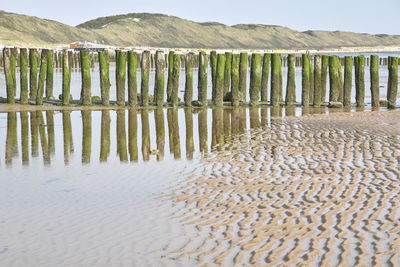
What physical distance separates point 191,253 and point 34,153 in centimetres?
586

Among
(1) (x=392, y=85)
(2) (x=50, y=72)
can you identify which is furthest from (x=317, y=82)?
(2) (x=50, y=72)

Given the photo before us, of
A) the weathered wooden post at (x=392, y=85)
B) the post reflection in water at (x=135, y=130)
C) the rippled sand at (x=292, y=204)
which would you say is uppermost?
the weathered wooden post at (x=392, y=85)

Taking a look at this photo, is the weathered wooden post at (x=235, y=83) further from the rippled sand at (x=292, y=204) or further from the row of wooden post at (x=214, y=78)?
the rippled sand at (x=292, y=204)

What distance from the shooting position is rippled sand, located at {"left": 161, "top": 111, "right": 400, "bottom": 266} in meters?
4.96

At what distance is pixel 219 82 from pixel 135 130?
4839mm

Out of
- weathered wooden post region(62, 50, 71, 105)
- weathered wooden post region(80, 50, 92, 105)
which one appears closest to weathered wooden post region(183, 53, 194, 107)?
weathered wooden post region(80, 50, 92, 105)

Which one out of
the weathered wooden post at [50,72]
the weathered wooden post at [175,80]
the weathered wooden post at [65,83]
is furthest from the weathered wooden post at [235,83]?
the weathered wooden post at [50,72]

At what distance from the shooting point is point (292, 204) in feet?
21.3

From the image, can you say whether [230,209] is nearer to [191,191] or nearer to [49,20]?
[191,191]

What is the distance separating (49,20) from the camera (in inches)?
7205

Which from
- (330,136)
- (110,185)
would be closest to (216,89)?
(330,136)

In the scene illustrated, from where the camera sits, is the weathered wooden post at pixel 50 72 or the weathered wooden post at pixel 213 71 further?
the weathered wooden post at pixel 50 72

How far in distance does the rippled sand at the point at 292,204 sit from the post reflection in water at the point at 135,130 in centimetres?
100

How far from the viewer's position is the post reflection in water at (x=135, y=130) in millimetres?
10141
